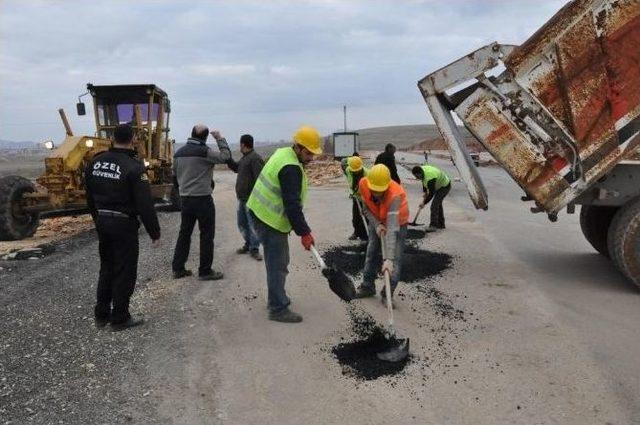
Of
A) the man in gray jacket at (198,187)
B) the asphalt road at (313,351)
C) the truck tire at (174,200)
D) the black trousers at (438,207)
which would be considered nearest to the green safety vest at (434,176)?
the black trousers at (438,207)

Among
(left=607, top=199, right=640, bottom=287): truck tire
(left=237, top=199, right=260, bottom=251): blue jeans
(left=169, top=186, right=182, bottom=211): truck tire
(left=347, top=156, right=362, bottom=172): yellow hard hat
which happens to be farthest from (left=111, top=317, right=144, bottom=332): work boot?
(left=169, top=186, right=182, bottom=211): truck tire

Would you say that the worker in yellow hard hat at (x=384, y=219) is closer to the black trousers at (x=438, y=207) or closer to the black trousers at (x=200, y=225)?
the black trousers at (x=200, y=225)

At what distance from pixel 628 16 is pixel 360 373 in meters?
3.90

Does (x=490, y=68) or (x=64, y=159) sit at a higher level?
(x=490, y=68)

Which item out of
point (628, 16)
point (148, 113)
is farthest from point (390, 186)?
point (148, 113)

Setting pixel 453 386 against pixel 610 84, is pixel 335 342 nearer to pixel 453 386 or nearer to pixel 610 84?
pixel 453 386

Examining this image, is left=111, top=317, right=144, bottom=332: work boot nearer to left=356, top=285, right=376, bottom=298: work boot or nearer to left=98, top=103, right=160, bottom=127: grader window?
left=356, top=285, right=376, bottom=298: work boot

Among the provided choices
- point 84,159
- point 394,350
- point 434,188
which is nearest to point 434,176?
point 434,188

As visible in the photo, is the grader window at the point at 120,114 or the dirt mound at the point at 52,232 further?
the grader window at the point at 120,114

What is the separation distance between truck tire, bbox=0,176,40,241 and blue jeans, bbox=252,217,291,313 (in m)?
5.53

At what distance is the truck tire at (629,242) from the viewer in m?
4.92

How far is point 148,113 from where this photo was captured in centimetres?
1043

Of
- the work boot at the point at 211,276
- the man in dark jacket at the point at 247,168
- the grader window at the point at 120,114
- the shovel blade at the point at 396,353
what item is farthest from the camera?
the grader window at the point at 120,114

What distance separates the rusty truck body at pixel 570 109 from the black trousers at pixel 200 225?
2.71 m
